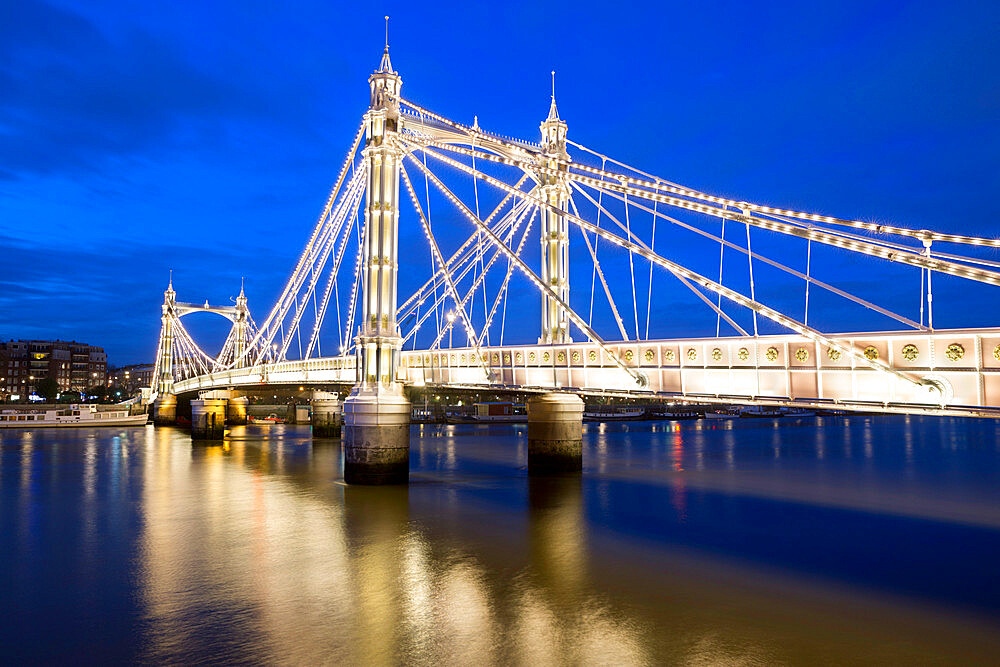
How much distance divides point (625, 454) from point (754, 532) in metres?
31.8

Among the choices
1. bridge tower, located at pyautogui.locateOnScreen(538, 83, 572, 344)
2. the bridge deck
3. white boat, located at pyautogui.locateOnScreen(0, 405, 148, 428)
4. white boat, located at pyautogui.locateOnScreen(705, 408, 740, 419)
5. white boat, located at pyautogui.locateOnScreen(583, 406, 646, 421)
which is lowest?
white boat, located at pyautogui.locateOnScreen(705, 408, 740, 419)

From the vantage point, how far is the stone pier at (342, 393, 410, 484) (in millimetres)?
25828

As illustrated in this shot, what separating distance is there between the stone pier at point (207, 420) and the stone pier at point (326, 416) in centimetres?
922

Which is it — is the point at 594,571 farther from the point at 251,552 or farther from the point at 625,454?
the point at 625,454

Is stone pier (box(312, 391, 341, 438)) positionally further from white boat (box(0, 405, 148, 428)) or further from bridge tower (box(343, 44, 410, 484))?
bridge tower (box(343, 44, 410, 484))

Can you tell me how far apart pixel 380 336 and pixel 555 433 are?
9.46m

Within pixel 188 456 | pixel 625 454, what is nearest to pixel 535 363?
pixel 625 454

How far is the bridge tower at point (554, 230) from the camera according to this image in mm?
30438

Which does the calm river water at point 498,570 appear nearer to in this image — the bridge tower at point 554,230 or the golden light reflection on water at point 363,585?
the golden light reflection on water at point 363,585

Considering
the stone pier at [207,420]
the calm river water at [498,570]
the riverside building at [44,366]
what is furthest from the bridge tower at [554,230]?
the riverside building at [44,366]

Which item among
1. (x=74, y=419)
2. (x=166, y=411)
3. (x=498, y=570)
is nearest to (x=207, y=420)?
(x=166, y=411)

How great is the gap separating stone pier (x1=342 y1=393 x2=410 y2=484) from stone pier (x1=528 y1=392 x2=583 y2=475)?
6.62 m

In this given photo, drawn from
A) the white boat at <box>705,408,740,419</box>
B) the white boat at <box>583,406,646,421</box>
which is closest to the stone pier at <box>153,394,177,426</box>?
the white boat at <box>583,406,646,421</box>

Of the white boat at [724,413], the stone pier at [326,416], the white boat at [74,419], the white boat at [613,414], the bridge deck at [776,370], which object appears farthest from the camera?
the white boat at [724,413]
